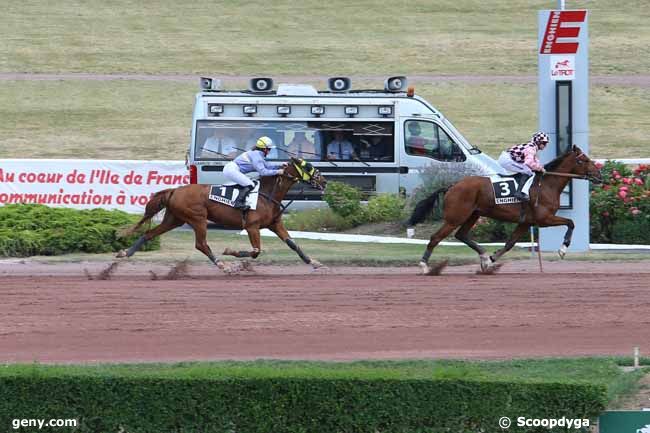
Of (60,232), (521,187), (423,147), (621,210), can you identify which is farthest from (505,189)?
(60,232)

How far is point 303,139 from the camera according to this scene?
23.8m

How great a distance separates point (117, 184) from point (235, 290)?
9992 mm

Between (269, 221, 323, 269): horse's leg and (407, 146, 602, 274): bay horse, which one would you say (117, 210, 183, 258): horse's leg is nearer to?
(269, 221, 323, 269): horse's leg

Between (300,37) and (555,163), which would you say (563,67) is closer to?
(555,163)

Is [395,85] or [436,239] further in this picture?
[395,85]

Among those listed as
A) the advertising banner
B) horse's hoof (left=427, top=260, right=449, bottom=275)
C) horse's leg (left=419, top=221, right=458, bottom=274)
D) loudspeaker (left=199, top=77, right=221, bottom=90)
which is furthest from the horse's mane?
the advertising banner

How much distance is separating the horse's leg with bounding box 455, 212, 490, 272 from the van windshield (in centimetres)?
622

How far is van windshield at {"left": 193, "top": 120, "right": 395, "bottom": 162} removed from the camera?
77.6 feet

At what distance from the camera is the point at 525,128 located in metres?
37.7

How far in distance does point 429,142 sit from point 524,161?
256 inches

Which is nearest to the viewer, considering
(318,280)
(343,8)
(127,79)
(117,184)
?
(318,280)

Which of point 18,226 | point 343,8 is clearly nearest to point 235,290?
point 18,226

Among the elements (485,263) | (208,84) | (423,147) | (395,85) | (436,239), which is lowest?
(485,263)

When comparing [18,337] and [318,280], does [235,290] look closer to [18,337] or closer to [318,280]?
[318,280]
